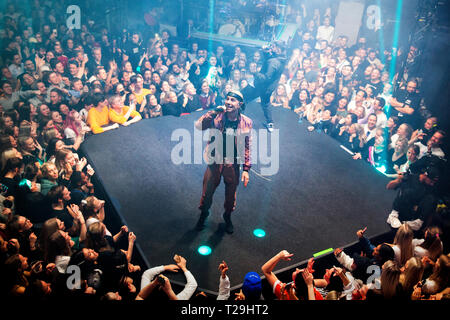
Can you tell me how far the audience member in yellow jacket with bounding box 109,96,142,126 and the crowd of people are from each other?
0.02 metres

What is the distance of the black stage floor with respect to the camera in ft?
11.7

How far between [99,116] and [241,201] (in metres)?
3.05

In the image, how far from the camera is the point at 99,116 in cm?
550

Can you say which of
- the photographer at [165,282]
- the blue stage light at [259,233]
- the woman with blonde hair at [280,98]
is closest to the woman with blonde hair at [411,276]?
the blue stage light at [259,233]

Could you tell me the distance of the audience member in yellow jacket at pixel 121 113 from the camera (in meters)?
5.59

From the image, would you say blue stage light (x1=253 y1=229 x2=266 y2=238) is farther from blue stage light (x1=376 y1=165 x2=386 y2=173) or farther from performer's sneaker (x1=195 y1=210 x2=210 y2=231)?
blue stage light (x1=376 y1=165 x2=386 y2=173)

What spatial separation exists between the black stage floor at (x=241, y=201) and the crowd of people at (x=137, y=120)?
0.82 ft

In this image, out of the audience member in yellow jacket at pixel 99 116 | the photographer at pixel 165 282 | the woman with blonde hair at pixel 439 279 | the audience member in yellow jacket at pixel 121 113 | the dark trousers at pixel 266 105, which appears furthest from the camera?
the dark trousers at pixel 266 105

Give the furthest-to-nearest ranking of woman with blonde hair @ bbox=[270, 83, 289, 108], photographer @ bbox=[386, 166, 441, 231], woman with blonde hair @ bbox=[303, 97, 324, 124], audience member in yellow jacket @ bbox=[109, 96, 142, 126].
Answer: woman with blonde hair @ bbox=[270, 83, 289, 108]
woman with blonde hair @ bbox=[303, 97, 324, 124]
audience member in yellow jacket @ bbox=[109, 96, 142, 126]
photographer @ bbox=[386, 166, 441, 231]

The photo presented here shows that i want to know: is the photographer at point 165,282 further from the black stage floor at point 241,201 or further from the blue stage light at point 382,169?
the blue stage light at point 382,169

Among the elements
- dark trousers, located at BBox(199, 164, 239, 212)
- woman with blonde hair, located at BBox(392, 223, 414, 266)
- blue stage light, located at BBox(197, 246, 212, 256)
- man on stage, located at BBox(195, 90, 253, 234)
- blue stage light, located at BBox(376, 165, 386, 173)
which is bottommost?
blue stage light, located at BBox(197, 246, 212, 256)

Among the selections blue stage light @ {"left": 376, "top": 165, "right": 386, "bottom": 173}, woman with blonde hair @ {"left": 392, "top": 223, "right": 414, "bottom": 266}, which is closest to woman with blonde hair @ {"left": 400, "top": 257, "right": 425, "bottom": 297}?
woman with blonde hair @ {"left": 392, "top": 223, "right": 414, "bottom": 266}
